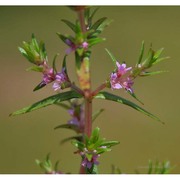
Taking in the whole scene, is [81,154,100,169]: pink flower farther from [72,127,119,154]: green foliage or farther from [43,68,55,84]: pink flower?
[43,68,55,84]: pink flower

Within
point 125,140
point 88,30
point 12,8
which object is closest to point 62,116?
point 125,140

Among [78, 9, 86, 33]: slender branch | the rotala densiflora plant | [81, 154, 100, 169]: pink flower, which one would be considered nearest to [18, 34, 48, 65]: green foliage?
the rotala densiflora plant

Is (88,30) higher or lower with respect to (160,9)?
lower

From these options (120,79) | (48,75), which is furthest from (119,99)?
(48,75)

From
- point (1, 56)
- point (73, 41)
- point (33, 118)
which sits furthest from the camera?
point (1, 56)

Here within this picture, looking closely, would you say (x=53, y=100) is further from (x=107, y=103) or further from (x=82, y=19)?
(x=107, y=103)

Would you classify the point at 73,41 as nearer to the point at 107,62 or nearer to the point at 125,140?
the point at 125,140

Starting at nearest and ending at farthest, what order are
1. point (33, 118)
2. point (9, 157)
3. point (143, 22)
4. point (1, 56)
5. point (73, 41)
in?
1. point (73, 41)
2. point (9, 157)
3. point (33, 118)
4. point (1, 56)
5. point (143, 22)

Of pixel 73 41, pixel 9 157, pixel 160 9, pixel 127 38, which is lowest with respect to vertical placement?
pixel 9 157

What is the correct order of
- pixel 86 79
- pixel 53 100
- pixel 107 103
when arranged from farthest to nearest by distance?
pixel 107 103, pixel 53 100, pixel 86 79
